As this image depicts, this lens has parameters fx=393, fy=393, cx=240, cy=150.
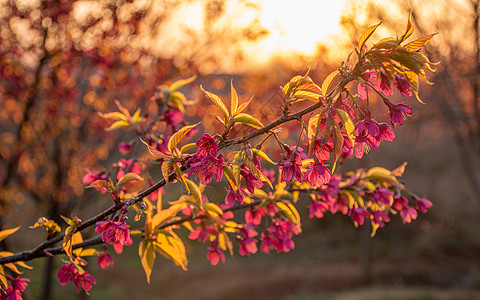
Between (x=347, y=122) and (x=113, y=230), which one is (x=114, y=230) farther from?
(x=347, y=122)

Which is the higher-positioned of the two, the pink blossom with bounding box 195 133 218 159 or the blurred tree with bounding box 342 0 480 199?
the blurred tree with bounding box 342 0 480 199

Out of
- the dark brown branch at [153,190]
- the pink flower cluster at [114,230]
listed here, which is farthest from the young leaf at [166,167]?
the pink flower cluster at [114,230]

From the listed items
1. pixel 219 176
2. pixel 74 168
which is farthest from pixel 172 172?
pixel 74 168

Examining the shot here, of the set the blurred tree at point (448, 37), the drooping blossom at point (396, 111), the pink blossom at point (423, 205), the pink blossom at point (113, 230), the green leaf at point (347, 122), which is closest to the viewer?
the green leaf at point (347, 122)

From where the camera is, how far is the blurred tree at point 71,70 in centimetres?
441

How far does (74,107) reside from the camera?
18.9ft

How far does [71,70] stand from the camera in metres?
5.32

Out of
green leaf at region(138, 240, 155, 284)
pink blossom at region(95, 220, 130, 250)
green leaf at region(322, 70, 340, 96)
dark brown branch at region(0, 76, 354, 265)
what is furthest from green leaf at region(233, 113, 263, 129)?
green leaf at region(138, 240, 155, 284)

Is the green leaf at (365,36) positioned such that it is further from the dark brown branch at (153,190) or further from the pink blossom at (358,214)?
the pink blossom at (358,214)

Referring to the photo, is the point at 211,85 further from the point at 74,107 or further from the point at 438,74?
the point at 438,74

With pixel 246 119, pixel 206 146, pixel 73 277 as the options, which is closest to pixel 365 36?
pixel 246 119

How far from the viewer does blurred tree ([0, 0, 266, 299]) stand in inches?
174

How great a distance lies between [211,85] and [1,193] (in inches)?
133

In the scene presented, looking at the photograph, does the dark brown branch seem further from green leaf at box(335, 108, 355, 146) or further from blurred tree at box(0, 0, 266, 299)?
blurred tree at box(0, 0, 266, 299)
